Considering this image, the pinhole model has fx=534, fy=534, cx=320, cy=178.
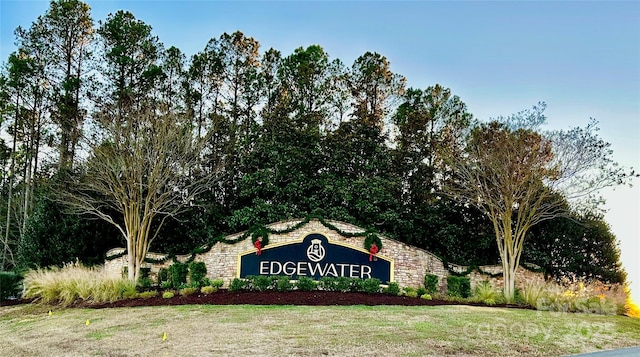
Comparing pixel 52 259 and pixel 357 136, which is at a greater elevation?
pixel 357 136

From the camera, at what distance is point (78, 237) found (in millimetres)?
19891

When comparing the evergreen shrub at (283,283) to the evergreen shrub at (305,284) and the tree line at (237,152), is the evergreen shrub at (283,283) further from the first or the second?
the tree line at (237,152)

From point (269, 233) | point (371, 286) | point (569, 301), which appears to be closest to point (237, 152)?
point (269, 233)

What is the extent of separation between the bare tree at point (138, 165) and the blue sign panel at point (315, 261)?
3.40m

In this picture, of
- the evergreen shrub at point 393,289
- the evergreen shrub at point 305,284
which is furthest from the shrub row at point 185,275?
the evergreen shrub at point 393,289

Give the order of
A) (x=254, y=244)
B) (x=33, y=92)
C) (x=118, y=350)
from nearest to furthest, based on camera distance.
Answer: (x=118, y=350) < (x=254, y=244) < (x=33, y=92)

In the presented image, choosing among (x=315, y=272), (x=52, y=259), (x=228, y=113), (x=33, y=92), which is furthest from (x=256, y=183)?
(x=33, y=92)

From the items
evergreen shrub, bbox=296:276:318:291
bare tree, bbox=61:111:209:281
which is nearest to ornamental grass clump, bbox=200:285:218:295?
evergreen shrub, bbox=296:276:318:291

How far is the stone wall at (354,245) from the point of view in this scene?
17.1m

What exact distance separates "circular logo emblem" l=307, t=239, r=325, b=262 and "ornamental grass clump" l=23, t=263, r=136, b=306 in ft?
17.6

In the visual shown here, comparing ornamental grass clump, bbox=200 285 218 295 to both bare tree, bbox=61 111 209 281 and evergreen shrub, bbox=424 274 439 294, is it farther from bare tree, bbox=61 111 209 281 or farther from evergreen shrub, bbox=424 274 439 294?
evergreen shrub, bbox=424 274 439 294

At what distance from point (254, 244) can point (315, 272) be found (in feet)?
6.98

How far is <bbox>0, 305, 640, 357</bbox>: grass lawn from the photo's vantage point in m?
8.69

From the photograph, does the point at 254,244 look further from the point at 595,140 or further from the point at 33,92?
the point at 33,92
